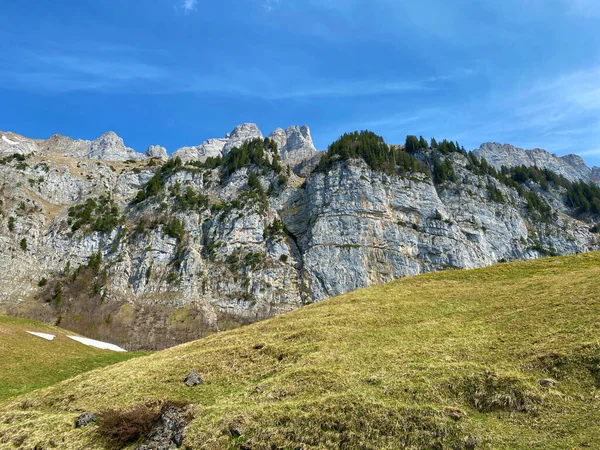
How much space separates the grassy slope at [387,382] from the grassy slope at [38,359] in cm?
780

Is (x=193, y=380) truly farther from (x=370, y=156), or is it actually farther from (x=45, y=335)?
(x=370, y=156)

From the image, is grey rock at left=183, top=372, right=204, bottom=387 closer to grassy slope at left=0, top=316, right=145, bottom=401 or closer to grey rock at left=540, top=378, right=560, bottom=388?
grassy slope at left=0, top=316, right=145, bottom=401

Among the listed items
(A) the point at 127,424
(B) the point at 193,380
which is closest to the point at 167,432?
(A) the point at 127,424

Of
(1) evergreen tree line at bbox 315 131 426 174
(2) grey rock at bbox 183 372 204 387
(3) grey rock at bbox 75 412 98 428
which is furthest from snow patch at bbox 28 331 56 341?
(1) evergreen tree line at bbox 315 131 426 174

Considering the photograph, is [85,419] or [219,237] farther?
[219,237]

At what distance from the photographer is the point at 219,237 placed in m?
143

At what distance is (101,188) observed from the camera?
15950 cm

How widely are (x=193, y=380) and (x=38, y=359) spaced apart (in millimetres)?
24608

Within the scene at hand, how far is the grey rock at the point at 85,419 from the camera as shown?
71.3ft

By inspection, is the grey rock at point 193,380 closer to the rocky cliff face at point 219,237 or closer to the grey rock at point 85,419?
the grey rock at point 85,419

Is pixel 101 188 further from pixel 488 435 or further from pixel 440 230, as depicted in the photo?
pixel 488 435

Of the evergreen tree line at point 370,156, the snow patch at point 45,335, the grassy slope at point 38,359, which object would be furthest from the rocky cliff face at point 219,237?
the grassy slope at point 38,359

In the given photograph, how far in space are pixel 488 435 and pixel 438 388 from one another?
13.1 ft

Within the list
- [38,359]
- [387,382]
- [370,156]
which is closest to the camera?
[387,382]
